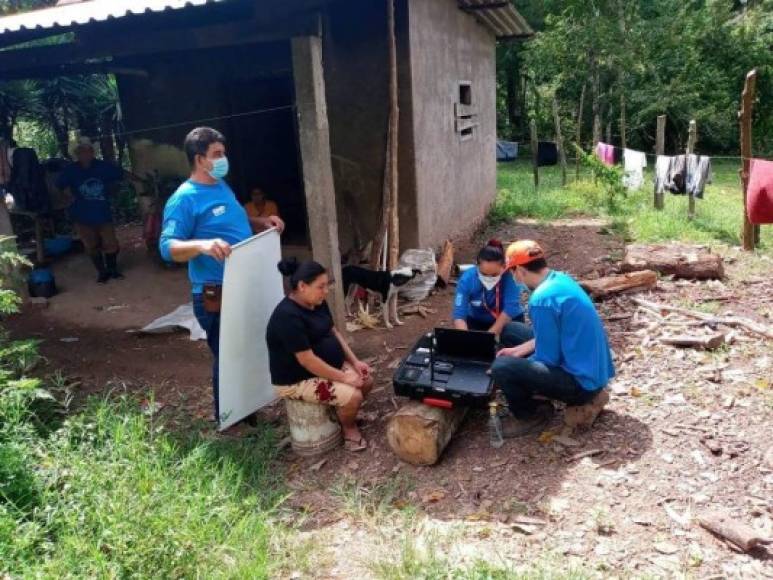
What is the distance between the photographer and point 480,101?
34.9ft

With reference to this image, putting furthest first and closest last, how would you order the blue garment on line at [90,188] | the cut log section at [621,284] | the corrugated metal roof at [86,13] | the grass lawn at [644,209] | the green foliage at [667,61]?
the green foliage at [667,61] → the grass lawn at [644,209] → the blue garment on line at [90,188] → the cut log section at [621,284] → the corrugated metal roof at [86,13]

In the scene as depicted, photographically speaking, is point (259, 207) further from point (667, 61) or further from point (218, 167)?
point (667, 61)

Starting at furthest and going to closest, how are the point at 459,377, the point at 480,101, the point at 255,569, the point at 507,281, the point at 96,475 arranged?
the point at 480,101
the point at 507,281
the point at 459,377
the point at 96,475
the point at 255,569

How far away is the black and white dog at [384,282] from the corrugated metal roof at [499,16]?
4.64 meters

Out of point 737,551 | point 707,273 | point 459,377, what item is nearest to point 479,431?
point 459,377

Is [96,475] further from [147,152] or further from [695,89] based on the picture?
[695,89]

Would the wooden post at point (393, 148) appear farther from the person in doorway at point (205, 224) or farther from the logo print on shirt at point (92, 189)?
the logo print on shirt at point (92, 189)

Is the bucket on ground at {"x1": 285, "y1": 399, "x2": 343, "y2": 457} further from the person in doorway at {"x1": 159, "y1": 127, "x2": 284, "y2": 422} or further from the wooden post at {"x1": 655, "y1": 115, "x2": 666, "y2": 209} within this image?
the wooden post at {"x1": 655, "y1": 115, "x2": 666, "y2": 209}

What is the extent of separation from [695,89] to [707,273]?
1430 cm

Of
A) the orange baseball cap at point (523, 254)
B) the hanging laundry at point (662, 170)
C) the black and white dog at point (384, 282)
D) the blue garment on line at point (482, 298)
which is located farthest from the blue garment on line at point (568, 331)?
the hanging laundry at point (662, 170)

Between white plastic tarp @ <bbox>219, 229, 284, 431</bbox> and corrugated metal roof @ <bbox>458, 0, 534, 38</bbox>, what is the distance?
20.5ft

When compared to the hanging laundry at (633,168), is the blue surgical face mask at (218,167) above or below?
above

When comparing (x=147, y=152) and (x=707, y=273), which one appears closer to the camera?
(x=707, y=273)

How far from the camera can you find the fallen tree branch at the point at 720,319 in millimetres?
5053
